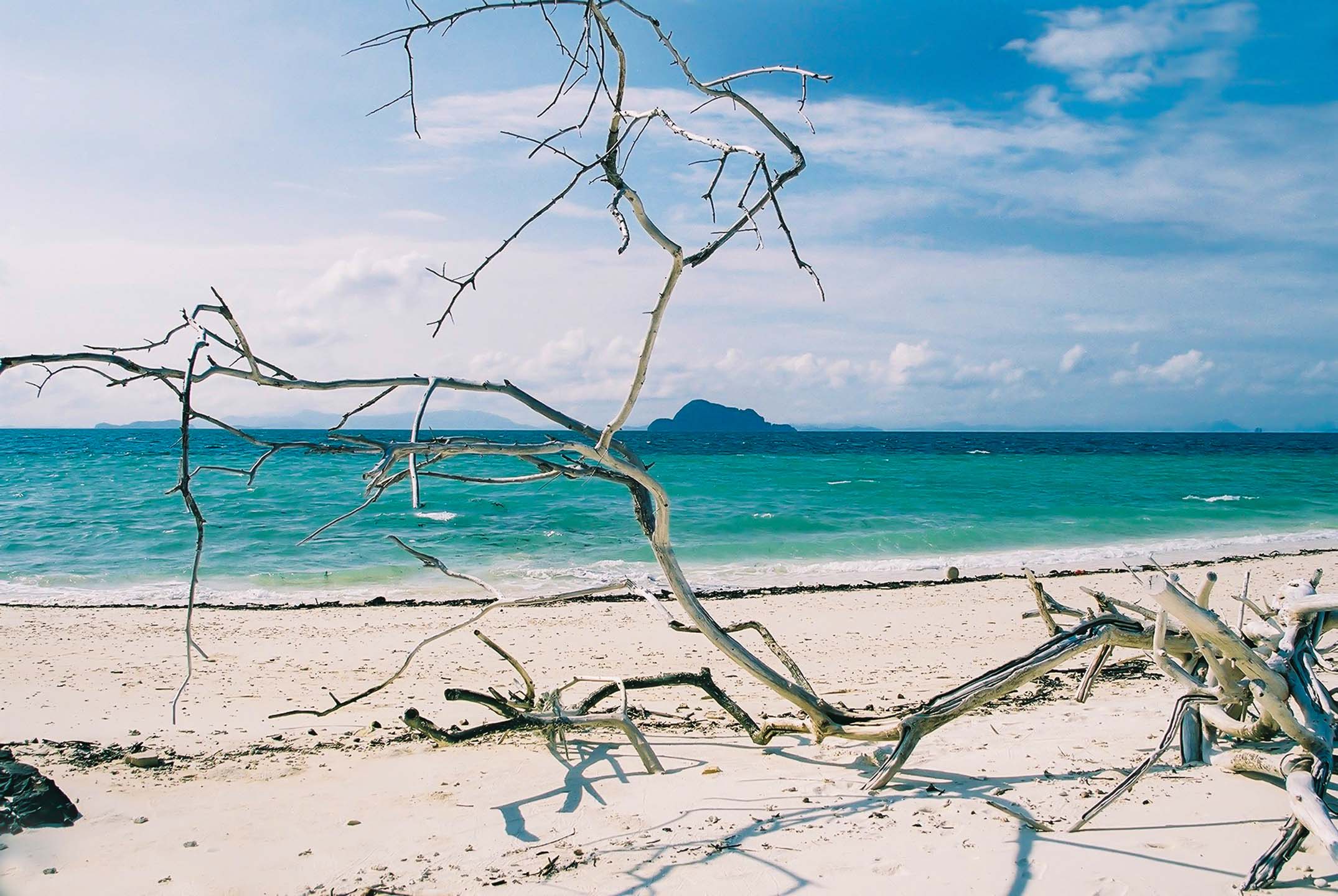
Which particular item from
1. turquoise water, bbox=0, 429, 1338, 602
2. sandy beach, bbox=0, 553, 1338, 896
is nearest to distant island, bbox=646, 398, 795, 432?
turquoise water, bbox=0, 429, 1338, 602

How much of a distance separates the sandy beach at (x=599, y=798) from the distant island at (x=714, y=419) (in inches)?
5287

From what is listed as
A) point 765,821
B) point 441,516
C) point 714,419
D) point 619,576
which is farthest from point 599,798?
point 714,419

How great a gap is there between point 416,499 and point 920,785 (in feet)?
8.79

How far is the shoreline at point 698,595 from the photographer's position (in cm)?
1048

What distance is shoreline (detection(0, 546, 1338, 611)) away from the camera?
34.4 feet

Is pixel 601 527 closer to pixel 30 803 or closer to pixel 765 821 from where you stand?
pixel 30 803

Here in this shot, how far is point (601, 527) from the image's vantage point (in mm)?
18203

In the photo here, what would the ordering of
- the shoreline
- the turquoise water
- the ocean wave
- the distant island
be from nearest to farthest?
the shoreline < the ocean wave < the turquoise water < the distant island

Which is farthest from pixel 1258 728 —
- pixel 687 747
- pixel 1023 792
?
pixel 687 747

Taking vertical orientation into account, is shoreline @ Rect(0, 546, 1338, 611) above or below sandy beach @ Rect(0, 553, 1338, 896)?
below

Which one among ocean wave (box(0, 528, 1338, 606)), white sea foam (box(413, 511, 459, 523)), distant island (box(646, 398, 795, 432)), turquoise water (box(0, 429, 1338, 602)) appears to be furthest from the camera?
distant island (box(646, 398, 795, 432))

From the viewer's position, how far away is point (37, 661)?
276 inches

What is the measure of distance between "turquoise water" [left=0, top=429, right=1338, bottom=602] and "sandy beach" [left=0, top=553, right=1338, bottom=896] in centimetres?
176

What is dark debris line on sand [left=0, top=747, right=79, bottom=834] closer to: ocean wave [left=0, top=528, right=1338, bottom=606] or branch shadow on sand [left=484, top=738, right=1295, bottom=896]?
branch shadow on sand [left=484, top=738, right=1295, bottom=896]
